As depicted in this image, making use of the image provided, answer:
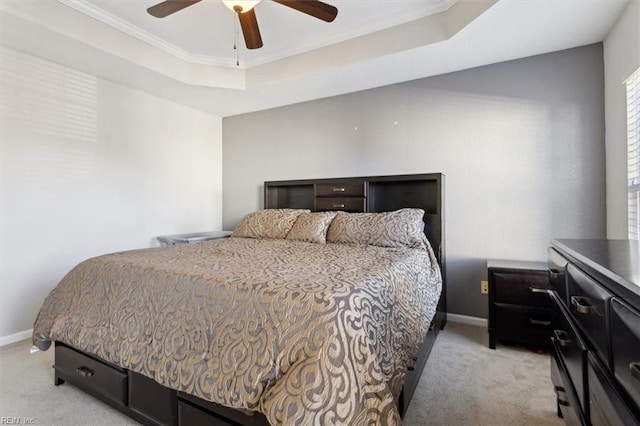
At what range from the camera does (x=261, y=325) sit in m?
1.14

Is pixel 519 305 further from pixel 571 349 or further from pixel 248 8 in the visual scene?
pixel 248 8

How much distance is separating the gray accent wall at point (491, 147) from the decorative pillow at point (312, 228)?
32.1 inches

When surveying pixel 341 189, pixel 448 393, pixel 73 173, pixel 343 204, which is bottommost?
pixel 448 393

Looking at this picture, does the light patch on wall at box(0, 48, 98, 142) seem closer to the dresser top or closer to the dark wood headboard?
the dark wood headboard

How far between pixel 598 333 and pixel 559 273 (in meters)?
0.52

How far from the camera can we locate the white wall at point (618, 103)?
6.21 feet

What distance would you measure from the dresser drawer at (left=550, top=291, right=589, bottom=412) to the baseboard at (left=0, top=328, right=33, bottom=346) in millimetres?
3800

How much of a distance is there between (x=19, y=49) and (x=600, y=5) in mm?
4345

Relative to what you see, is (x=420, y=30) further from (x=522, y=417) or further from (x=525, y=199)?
(x=522, y=417)

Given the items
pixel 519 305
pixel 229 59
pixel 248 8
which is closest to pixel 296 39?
pixel 229 59

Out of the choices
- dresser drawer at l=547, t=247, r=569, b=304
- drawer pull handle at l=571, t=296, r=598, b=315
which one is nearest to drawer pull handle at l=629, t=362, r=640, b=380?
drawer pull handle at l=571, t=296, r=598, b=315

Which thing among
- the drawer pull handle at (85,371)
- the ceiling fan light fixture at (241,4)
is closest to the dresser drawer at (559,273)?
the ceiling fan light fixture at (241,4)

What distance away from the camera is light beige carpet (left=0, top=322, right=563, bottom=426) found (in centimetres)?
160

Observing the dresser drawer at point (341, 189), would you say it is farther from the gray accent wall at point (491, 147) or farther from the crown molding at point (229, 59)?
the crown molding at point (229, 59)
